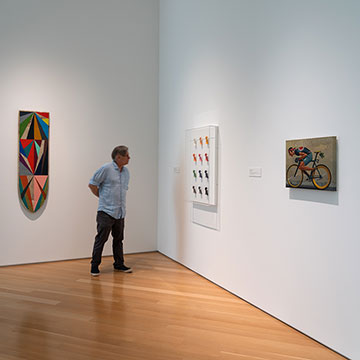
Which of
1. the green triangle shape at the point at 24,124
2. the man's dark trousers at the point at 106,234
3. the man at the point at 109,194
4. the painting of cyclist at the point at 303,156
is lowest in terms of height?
the man's dark trousers at the point at 106,234

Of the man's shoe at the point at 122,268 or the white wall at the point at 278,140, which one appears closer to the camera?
the white wall at the point at 278,140

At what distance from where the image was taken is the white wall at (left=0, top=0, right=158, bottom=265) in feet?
18.3

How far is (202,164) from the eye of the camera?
501 centimetres

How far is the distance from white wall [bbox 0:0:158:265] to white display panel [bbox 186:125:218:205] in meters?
1.38

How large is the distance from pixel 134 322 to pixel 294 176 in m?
1.91

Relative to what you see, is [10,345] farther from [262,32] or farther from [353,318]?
[262,32]

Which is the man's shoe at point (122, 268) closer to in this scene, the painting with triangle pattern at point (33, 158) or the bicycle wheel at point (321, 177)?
the painting with triangle pattern at point (33, 158)

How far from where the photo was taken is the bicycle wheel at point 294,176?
3.35m

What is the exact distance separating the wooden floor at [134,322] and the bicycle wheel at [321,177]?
1257 mm

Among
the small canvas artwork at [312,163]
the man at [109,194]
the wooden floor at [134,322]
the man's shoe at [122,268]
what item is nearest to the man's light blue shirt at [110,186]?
the man at [109,194]

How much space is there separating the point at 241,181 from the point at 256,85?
1006mm

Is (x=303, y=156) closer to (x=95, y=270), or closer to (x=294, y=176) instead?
(x=294, y=176)

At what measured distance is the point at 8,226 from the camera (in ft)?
18.3

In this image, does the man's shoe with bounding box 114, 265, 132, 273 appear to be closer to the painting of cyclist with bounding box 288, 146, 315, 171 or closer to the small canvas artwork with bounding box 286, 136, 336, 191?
the small canvas artwork with bounding box 286, 136, 336, 191
